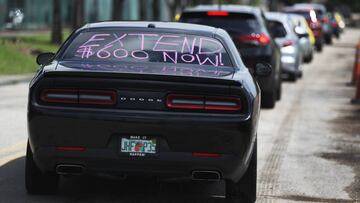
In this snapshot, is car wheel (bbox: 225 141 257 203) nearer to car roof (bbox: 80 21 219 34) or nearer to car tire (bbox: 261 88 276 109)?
car roof (bbox: 80 21 219 34)

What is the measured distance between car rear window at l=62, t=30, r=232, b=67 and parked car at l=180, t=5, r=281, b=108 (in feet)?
23.7

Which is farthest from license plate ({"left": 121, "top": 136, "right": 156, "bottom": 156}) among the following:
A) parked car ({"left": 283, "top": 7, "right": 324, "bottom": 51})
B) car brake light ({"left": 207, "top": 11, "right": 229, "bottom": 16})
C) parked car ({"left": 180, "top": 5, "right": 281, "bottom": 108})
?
parked car ({"left": 283, "top": 7, "right": 324, "bottom": 51})

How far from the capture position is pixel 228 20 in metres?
15.2

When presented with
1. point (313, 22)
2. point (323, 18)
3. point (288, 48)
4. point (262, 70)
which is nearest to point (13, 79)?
point (288, 48)

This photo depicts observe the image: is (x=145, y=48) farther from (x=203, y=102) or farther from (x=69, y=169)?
(x=69, y=169)

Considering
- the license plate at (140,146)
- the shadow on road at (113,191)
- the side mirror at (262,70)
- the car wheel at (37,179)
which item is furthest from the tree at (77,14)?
the license plate at (140,146)

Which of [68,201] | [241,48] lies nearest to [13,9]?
[241,48]

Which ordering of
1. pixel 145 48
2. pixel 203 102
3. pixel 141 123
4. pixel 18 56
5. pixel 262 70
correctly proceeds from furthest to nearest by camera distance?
pixel 18 56 < pixel 262 70 < pixel 145 48 < pixel 203 102 < pixel 141 123

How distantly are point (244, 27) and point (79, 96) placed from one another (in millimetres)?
8713

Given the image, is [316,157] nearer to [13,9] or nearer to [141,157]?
[141,157]

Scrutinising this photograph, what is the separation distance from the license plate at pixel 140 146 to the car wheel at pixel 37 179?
0.97 metres

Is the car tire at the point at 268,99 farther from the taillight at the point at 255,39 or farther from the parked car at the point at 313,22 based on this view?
the parked car at the point at 313,22

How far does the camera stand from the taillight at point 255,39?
600 inches

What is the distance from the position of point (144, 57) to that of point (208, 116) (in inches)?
39.8
